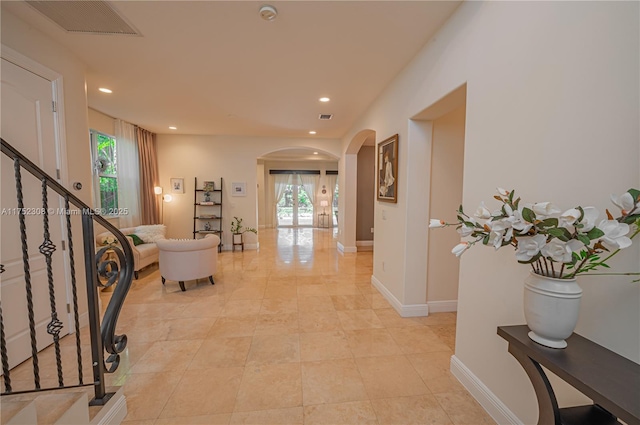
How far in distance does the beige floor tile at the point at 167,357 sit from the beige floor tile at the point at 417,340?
1933mm

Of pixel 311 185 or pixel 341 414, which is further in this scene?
pixel 311 185

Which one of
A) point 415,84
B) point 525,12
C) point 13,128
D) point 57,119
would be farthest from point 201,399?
point 415,84

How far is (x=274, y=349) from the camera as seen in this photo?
92.8 inches

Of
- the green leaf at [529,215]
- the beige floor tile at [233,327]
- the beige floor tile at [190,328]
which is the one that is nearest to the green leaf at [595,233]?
the green leaf at [529,215]

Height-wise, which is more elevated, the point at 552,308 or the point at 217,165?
the point at 217,165

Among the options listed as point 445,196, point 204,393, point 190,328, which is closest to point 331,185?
point 445,196

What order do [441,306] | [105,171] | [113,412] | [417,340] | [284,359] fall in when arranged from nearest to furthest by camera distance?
[113,412] < [284,359] < [417,340] < [441,306] < [105,171]

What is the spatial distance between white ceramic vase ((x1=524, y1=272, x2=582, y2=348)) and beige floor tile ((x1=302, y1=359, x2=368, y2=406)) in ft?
4.14

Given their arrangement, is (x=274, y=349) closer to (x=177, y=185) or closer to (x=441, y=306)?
(x=441, y=306)

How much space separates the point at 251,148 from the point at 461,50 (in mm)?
5339

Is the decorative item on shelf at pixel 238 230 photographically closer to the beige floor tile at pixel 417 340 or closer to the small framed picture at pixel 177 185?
the small framed picture at pixel 177 185

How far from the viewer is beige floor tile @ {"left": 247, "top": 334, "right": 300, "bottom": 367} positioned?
2.20 m

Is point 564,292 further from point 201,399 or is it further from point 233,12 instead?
point 233,12

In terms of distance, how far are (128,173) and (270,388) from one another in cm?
527
